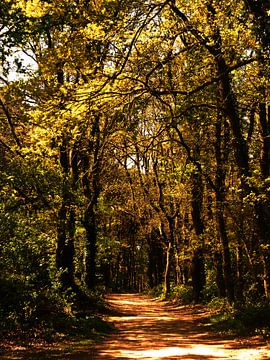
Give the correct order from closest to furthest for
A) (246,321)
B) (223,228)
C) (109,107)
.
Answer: (109,107) → (246,321) → (223,228)

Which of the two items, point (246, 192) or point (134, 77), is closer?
point (134, 77)

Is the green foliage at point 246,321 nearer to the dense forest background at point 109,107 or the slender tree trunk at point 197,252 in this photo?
the dense forest background at point 109,107

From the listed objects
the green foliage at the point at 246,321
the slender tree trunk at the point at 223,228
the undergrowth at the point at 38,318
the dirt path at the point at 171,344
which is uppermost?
the slender tree trunk at the point at 223,228

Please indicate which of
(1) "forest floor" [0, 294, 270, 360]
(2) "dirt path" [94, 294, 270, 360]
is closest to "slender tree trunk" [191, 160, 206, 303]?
(2) "dirt path" [94, 294, 270, 360]

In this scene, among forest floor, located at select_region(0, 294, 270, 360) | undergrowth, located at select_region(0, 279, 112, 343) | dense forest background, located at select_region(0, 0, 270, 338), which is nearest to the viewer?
dense forest background, located at select_region(0, 0, 270, 338)

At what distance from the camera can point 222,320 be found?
46.2 ft

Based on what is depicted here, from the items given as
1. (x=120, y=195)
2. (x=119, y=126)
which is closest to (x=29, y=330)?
(x=119, y=126)

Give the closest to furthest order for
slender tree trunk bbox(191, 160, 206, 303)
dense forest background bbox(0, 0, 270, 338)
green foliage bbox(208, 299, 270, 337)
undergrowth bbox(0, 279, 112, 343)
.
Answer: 1. dense forest background bbox(0, 0, 270, 338)
2. undergrowth bbox(0, 279, 112, 343)
3. green foliage bbox(208, 299, 270, 337)
4. slender tree trunk bbox(191, 160, 206, 303)

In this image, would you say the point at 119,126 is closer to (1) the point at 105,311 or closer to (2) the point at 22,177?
(2) the point at 22,177

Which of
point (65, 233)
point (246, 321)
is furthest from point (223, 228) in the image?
point (65, 233)

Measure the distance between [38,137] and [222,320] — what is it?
885 cm

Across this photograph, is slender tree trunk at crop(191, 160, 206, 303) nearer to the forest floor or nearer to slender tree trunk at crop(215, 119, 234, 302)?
slender tree trunk at crop(215, 119, 234, 302)

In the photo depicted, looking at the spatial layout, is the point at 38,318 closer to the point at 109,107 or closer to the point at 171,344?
the point at 171,344

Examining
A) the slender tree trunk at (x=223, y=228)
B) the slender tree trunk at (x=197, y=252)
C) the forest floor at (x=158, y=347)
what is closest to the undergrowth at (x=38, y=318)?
the forest floor at (x=158, y=347)
